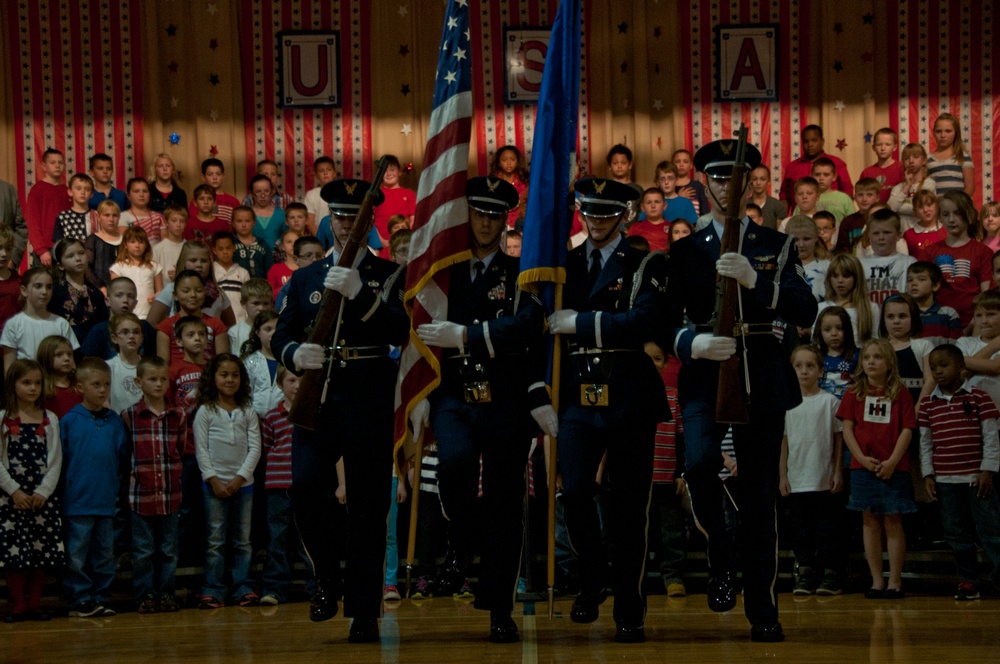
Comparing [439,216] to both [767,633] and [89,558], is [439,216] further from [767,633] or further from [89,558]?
[89,558]

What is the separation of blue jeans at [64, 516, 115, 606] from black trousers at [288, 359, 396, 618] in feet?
7.92

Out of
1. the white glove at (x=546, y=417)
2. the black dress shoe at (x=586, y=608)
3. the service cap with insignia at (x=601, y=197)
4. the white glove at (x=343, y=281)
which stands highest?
the service cap with insignia at (x=601, y=197)

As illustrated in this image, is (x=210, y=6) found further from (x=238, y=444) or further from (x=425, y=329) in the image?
(x=425, y=329)

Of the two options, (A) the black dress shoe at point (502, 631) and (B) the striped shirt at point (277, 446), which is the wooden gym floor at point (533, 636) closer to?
(A) the black dress shoe at point (502, 631)

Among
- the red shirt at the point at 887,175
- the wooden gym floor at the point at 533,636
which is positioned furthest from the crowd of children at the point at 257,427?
the red shirt at the point at 887,175

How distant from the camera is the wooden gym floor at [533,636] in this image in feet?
19.4

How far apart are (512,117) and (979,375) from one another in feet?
27.2

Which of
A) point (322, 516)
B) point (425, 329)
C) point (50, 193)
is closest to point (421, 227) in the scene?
point (425, 329)

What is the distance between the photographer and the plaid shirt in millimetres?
8609

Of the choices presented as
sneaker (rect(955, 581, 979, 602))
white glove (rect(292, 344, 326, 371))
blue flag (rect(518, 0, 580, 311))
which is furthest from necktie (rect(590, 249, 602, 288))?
sneaker (rect(955, 581, 979, 602))

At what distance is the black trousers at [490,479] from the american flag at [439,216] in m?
0.24

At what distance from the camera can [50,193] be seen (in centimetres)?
1357

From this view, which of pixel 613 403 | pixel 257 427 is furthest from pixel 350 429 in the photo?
pixel 257 427

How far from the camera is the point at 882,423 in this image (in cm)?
859
